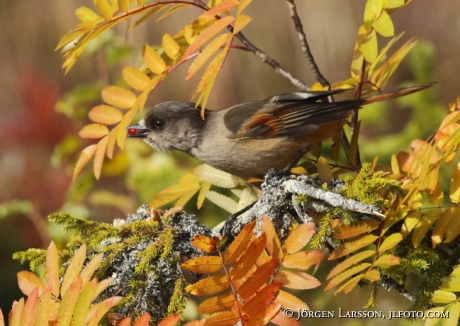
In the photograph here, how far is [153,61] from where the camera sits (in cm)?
245

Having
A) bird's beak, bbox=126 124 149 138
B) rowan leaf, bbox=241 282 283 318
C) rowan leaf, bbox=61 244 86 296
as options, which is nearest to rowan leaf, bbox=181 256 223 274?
rowan leaf, bbox=241 282 283 318

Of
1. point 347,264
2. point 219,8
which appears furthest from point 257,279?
point 219,8

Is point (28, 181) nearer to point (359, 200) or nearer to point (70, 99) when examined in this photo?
point (70, 99)

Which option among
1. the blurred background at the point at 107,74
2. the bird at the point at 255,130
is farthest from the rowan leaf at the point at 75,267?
the blurred background at the point at 107,74

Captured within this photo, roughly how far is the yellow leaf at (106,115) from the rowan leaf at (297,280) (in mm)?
1057

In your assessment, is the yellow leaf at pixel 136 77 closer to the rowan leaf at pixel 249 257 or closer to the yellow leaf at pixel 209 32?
the yellow leaf at pixel 209 32

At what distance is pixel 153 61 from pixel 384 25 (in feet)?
3.20

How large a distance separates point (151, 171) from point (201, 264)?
2420 millimetres

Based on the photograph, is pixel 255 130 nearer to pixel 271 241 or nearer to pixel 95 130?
pixel 95 130

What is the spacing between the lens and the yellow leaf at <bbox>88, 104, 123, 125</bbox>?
96.8 inches

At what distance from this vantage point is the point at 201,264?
1.68 m

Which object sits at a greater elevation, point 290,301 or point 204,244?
point 204,244

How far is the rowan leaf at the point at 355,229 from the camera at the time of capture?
188 cm

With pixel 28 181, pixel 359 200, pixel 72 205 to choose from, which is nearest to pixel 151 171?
pixel 72 205
